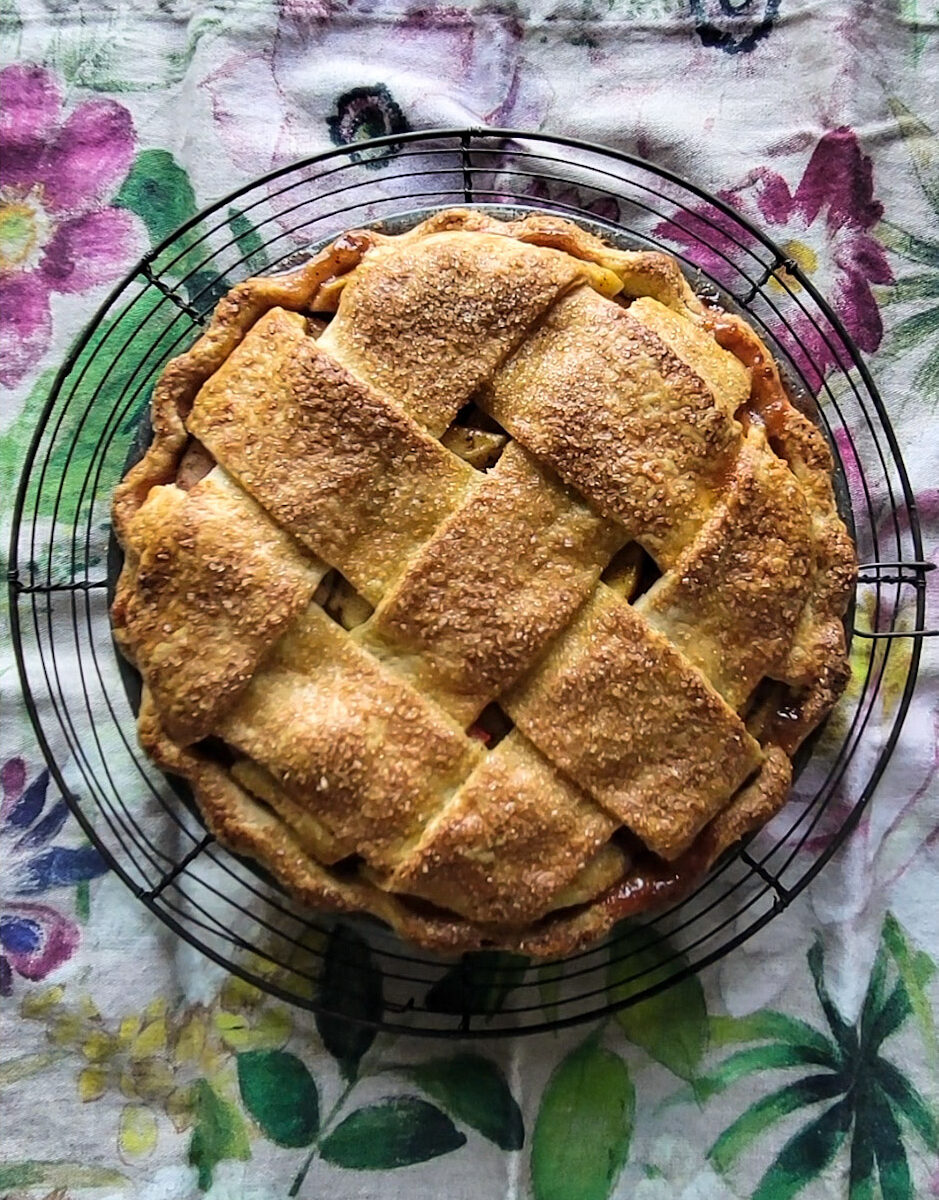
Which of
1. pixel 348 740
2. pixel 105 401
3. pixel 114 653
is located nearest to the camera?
pixel 348 740

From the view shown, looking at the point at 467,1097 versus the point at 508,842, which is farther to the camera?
the point at 467,1097

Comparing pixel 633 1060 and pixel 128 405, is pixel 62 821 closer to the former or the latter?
pixel 128 405

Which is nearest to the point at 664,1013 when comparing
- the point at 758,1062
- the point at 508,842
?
the point at 758,1062

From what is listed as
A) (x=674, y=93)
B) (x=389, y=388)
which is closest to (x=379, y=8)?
(x=674, y=93)

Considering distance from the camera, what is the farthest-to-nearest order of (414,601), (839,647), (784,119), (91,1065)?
1. (784,119)
2. (91,1065)
3. (839,647)
4. (414,601)

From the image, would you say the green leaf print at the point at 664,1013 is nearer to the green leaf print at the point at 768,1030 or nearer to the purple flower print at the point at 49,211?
the green leaf print at the point at 768,1030

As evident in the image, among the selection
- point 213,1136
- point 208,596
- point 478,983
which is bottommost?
point 213,1136

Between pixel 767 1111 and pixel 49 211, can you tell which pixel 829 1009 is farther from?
pixel 49 211

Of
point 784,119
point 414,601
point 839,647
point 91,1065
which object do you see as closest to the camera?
point 414,601
